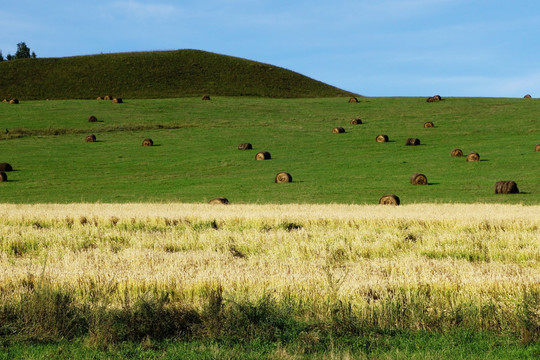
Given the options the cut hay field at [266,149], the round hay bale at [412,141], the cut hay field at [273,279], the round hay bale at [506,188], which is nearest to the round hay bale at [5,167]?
the cut hay field at [266,149]

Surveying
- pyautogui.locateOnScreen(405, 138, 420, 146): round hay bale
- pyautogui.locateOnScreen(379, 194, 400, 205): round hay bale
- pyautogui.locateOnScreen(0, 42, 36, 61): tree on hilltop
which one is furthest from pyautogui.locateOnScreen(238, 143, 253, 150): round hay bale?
pyautogui.locateOnScreen(0, 42, 36, 61): tree on hilltop

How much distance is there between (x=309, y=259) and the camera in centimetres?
1359

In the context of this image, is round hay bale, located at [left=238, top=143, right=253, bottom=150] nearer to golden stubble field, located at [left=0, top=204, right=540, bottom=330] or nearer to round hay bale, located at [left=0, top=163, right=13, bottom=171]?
round hay bale, located at [left=0, top=163, right=13, bottom=171]

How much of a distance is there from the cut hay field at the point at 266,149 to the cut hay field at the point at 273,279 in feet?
38.6

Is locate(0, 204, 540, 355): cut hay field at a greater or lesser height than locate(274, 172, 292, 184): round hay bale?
greater

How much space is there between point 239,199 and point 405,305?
2171 centimetres

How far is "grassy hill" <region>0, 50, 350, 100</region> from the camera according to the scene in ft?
332

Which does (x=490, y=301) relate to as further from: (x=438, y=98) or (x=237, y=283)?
(x=438, y=98)

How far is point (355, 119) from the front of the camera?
63594 millimetres

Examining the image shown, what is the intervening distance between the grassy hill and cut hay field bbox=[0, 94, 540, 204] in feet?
75.2

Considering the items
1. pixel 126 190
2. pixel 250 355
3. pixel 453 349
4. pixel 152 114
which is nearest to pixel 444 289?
pixel 453 349

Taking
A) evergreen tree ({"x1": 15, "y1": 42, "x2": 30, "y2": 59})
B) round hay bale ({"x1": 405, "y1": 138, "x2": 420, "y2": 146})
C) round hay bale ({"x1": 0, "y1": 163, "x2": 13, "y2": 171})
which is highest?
evergreen tree ({"x1": 15, "y1": 42, "x2": 30, "y2": 59})

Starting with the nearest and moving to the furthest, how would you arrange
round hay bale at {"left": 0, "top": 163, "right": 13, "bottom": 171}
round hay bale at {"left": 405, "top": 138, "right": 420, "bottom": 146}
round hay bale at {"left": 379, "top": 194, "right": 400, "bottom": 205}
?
1. round hay bale at {"left": 379, "top": 194, "right": 400, "bottom": 205}
2. round hay bale at {"left": 0, "top": 163, "right": 13, "bottom": 171}
3. round hay bale at {"left": 405, "top": 138, "right": 420, "bottom": 146}

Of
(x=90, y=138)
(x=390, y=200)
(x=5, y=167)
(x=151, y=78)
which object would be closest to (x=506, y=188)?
(x=390, y=200)
